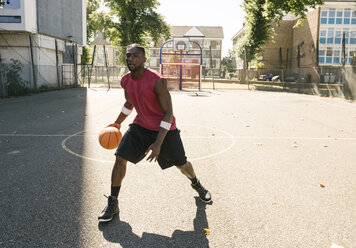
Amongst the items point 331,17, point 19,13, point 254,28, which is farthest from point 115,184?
point 331,17

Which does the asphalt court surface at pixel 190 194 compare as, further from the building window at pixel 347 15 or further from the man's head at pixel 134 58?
the building window at pixel 347 15

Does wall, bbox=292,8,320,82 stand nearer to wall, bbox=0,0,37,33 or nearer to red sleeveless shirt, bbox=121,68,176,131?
wall, bbox=0,0,37,33

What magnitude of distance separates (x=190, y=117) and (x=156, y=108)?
776 centimetres

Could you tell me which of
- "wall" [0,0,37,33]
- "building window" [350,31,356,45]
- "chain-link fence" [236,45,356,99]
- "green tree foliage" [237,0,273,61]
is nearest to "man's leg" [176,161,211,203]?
"chain-link fence" [236,45,356,99]

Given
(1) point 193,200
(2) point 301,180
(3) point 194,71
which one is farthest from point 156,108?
(3) point 194,71

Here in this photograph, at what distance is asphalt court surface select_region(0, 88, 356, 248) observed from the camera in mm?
2988

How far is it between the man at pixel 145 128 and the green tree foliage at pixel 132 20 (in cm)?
4029

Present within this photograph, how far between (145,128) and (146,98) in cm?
38

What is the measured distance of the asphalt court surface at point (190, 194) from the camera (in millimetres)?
2988

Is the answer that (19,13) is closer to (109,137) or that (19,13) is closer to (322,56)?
(109,137)

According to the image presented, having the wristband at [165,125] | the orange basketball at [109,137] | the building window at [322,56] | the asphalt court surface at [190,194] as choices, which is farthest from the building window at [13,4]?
the building window at [322,56]

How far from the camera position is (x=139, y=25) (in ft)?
142

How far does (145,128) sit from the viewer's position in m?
3.64

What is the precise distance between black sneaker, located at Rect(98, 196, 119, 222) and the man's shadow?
5cm
